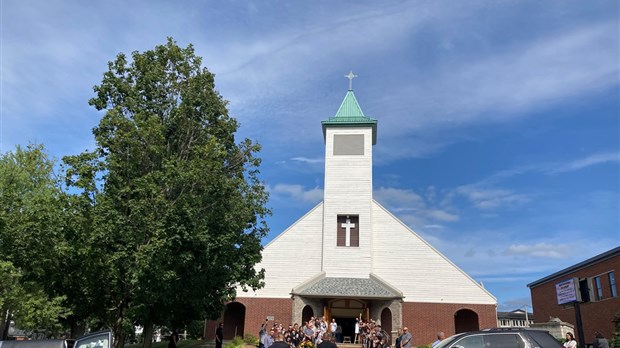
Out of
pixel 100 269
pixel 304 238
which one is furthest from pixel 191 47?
pixel 304 238

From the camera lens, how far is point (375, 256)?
32281mm

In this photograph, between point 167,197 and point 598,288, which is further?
point 598,288

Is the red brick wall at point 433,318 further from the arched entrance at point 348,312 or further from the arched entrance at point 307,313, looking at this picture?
the arched entrance at point 307,313

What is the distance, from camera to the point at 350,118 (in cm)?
3584

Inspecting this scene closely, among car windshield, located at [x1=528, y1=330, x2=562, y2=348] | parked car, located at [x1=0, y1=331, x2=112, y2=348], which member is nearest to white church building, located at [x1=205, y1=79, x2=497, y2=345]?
car windshield, located at [x1=528, y1=330, x2=562, y2=348]

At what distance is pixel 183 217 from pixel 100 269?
128 inches

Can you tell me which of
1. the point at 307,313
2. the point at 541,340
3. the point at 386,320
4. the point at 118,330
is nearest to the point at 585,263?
the point at 386,320

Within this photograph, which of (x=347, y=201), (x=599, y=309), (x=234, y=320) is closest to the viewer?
(x=234, y=320)

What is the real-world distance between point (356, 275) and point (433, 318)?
18.2ft

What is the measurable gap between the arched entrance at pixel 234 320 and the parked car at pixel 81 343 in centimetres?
2291

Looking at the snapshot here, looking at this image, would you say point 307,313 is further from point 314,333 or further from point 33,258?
point 33,258

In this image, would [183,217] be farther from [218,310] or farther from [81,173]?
[218,310]

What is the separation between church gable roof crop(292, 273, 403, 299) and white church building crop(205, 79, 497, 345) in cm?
6

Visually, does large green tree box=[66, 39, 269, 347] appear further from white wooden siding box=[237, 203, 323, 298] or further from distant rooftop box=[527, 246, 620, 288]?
distant rooftop box=[527, 246, 620, 288]
